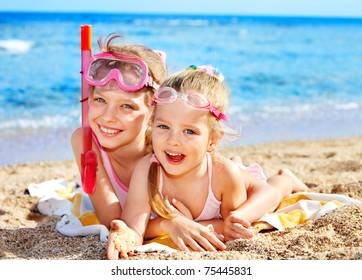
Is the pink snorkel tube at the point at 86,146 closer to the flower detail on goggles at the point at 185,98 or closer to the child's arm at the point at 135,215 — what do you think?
the child's arm at the point at 135,215

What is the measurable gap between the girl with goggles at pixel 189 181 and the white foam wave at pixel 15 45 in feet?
46.5

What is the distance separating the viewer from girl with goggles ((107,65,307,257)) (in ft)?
10.2

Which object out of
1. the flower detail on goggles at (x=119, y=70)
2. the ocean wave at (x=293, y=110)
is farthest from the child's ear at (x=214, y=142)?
the ocean wave at (x=293, y=110)

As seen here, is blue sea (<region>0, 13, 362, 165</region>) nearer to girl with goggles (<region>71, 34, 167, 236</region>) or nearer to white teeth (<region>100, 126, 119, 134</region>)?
girl with goggles (<region>71, 34, 167, 236</region>)

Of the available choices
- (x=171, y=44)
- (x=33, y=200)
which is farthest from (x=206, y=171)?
(x=171, y=44)

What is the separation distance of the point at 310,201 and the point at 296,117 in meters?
4.90

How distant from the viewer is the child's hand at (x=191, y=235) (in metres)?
3.03

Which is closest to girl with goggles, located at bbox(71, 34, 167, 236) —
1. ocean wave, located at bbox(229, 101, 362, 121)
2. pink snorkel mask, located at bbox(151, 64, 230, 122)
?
pink snorkel mask, located at bbox(151, 64, 230, 122)

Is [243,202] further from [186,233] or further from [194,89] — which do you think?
[194,89]

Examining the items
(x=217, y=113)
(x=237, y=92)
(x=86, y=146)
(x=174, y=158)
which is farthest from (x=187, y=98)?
(x=237, y=92)

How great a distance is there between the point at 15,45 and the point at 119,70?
613 inches

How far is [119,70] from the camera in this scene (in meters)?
3.42

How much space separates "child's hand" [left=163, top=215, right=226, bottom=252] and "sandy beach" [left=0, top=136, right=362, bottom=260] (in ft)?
0.33

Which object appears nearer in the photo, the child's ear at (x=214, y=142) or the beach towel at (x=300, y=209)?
the child's ear at (x=214, y=142)
